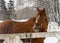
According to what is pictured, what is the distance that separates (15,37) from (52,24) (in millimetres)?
1477

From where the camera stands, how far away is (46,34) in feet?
4.86

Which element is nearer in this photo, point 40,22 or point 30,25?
point 40,22

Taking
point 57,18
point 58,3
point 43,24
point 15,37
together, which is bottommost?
point 15,37

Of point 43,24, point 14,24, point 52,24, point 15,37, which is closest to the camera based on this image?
point 15,37

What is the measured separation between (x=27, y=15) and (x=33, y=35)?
4.81 ft

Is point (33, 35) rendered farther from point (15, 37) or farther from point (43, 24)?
point (43, 24)

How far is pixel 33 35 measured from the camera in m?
1.47

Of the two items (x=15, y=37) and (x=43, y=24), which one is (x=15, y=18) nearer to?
(x=43, y=24)

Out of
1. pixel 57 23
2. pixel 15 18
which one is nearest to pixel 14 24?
pixel 15 18

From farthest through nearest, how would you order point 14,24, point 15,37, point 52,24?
1. point 52,24
2. point 14,24
3. point 15,37

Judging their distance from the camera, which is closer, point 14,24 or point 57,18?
point 14,24

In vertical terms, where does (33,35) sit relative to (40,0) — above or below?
below

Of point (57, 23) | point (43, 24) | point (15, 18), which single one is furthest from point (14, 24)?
point (57, 23)

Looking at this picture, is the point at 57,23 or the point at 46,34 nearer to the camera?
the point at 46,34
